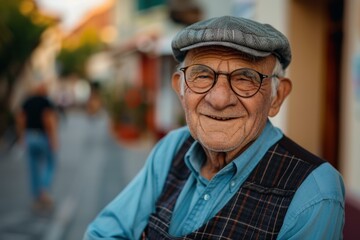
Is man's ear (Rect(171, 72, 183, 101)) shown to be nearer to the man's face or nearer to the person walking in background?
the man's face

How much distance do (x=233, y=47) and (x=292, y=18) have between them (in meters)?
4.57

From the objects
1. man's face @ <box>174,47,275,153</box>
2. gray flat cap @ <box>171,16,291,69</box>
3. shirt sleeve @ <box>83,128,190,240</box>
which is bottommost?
shirt sleeve @ <box>83,128,190,240</box>

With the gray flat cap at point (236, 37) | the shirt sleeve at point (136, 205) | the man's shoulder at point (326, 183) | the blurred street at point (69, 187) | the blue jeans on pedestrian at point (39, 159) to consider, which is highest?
the gray flat cap at point (236, 37)

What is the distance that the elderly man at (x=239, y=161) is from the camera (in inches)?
66.9

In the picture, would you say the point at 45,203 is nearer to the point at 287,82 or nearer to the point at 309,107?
the point at 309,107

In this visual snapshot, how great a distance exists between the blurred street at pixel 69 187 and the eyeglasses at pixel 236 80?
14.7 feet

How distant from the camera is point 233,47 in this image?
171 cm

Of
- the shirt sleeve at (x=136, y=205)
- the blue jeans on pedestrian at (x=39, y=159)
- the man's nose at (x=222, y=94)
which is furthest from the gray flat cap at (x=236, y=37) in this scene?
the blue jeans on pedestrian at (x=39, y=159)

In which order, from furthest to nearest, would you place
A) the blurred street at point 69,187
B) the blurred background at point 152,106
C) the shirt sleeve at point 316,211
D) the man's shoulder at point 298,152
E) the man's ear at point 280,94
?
the blurred street at point 69,187, the blurred background at point 152,106, the man's ear at point 280,94, the man's shoulder at point 298,152, the shirt sleeve at point 316,211

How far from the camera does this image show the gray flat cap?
1703 mm

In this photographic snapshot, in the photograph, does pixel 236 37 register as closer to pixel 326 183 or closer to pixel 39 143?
pixel 326 183

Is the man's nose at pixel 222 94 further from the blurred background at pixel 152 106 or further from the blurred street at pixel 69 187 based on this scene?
the blurred street at pixel 69 187

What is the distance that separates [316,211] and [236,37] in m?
0.55

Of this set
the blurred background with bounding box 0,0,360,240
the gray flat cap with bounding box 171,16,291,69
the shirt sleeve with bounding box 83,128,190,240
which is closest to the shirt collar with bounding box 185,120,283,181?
the shirt sleeve with bounding box 83,128,190,240
